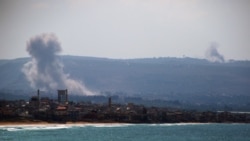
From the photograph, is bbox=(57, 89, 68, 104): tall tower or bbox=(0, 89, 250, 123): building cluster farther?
bbox=(57, 89, 68, 104): tall tower

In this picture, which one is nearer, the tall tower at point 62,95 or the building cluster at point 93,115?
the building cluster at point 93,115

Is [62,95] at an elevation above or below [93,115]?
above

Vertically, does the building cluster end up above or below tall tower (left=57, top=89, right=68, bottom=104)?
below

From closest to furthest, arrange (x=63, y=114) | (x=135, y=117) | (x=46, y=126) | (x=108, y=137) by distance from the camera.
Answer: (x=108, y=137) < (x=46, y=126) < (x=63, y=114) < (x=135, y=117)

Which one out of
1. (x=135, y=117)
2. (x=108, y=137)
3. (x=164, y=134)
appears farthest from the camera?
(x=135, y=117)

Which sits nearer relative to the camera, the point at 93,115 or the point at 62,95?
the point at 93,115

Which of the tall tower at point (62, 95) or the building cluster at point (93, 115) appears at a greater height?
the tall tower at point (62, 95)

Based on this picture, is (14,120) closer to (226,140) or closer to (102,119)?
(102,119)

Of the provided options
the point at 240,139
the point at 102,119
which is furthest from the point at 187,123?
the point at 240,139

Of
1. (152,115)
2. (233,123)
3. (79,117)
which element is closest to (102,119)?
(79,117)

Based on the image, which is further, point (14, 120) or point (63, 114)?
point (63, 114)
